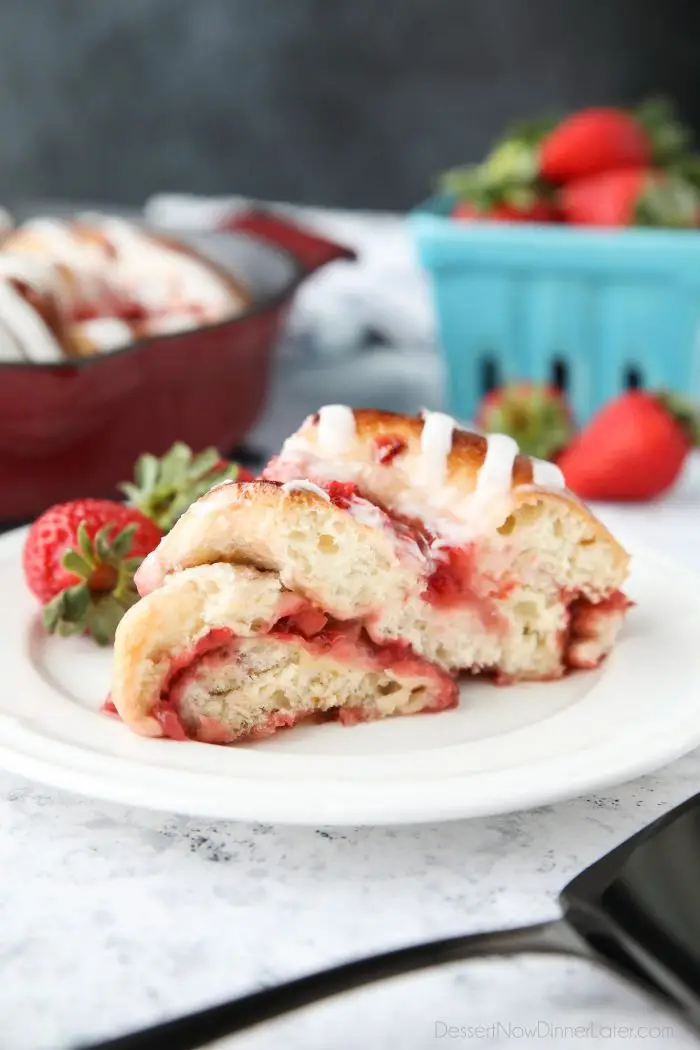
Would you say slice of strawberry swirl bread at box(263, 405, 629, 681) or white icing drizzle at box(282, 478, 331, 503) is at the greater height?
white icing drizzle at box(282, 478, 331, 503)

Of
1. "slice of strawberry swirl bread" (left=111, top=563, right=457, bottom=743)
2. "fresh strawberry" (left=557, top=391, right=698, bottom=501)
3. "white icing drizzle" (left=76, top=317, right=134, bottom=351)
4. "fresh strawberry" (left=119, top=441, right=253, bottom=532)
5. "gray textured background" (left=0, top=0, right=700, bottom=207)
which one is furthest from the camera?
"gray textured background" (left=0, top=0, right=700, bottom=207)

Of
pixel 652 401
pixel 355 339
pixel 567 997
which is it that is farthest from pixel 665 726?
pixel 355 339

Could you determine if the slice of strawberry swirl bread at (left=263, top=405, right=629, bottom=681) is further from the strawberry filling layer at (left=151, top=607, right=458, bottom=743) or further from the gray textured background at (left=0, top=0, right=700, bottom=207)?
the gray textured background at (left=0, top=0, right=700, bottom=207)

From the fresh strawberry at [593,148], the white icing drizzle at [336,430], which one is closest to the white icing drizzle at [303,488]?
the white icing drizzle at [336,430]

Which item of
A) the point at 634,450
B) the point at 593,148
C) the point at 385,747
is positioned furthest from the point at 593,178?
the point at 385,747

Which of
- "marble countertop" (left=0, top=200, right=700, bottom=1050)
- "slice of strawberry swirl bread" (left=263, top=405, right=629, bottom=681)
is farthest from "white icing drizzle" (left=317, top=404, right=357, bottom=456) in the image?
"marble countertop" (left=0, top=200, right=700, bottom=1050)
